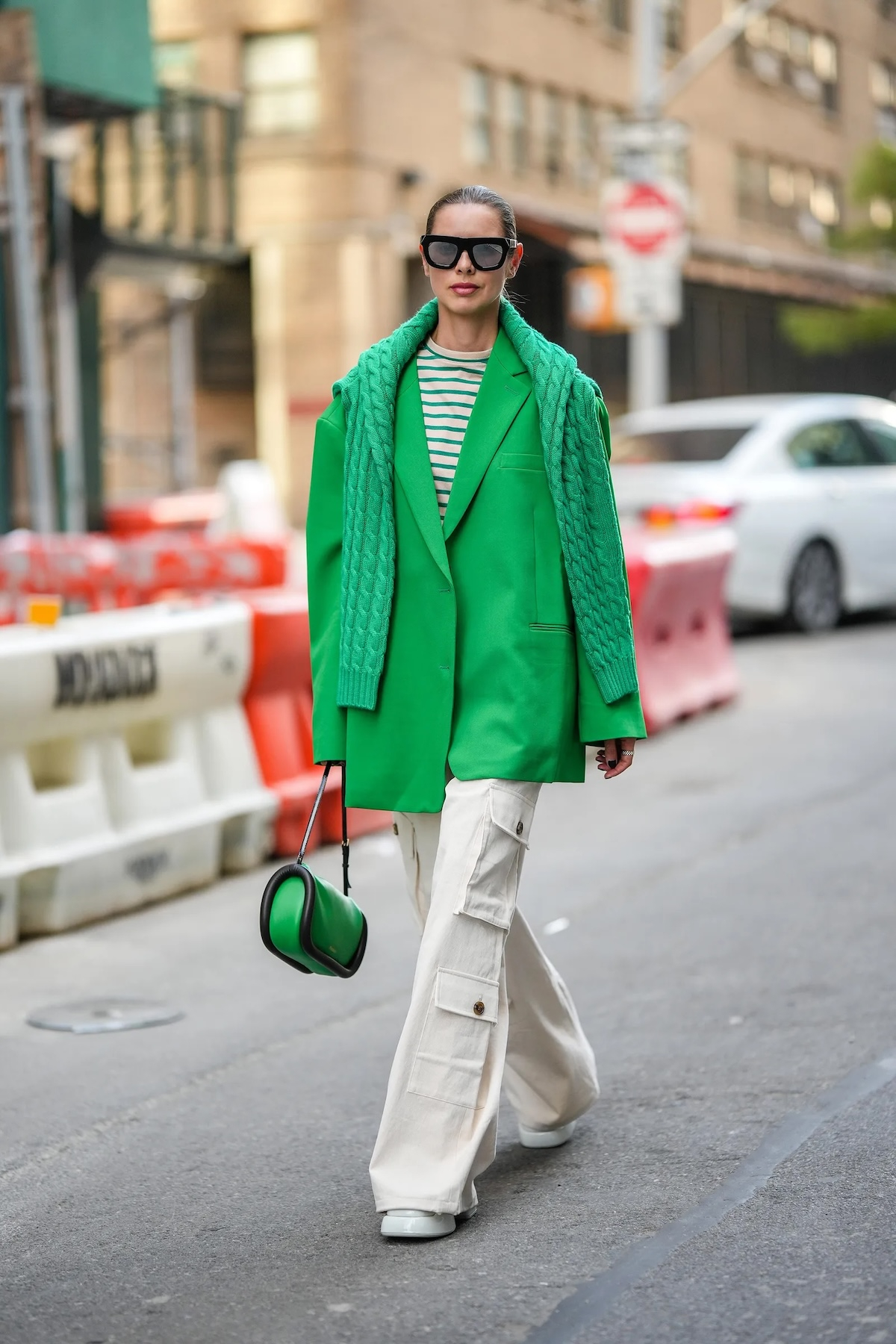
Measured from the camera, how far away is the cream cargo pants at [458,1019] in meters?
3.88

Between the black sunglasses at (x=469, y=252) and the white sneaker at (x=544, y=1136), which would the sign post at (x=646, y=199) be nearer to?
the white sneaker at (x=544, y=1136)

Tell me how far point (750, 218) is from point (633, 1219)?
1586 inches

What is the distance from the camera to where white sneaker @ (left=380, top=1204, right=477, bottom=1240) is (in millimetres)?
3871

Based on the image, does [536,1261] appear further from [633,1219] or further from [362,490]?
[362,490]

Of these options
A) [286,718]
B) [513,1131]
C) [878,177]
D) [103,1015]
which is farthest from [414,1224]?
[878,177]

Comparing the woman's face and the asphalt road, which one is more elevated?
the woman's face

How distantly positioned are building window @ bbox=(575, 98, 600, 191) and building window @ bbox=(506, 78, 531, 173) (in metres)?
1.67

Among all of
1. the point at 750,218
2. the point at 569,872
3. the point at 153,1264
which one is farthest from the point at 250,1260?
the point at 750,218

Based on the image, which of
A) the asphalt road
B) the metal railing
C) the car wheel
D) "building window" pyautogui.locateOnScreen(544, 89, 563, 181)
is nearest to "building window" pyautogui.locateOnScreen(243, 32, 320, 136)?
"building window" pyautogui.locateOnScreen(544, 89, 563, 181)

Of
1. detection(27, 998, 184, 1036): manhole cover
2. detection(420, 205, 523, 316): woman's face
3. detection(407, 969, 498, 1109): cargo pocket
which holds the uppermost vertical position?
detection(420, 205, 523, 316): woman's face

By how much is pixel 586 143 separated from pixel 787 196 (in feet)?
31.2

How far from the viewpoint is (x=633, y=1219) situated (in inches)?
157

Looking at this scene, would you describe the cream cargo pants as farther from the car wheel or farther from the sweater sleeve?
the car wheel

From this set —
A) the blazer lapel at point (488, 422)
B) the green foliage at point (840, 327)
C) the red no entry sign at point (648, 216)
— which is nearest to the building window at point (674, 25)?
the green foliage at point (840, 327)
